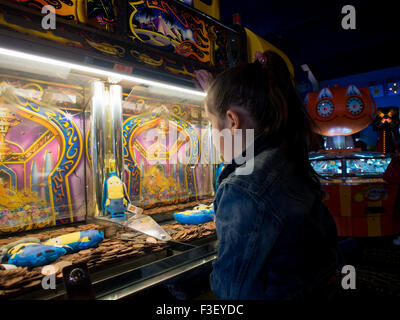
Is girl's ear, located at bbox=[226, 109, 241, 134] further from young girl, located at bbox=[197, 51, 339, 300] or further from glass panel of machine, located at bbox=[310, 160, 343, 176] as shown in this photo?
glass panel of machine, located at bbox=[310, 160, 343, 176]

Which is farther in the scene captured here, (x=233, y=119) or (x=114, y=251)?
(x=114, y=251)

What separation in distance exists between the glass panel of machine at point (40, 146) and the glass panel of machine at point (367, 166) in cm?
331

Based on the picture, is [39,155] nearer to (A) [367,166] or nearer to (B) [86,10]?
(B) [86,10]

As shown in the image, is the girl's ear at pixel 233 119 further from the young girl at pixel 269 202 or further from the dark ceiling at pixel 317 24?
the dark ceiling at pixel 317 24

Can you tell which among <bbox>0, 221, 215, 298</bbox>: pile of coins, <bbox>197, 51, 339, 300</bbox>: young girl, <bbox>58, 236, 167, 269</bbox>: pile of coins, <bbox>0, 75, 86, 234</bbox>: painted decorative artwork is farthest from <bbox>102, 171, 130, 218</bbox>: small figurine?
<bbox>197, 51, 339, 300</bbox>: young girl

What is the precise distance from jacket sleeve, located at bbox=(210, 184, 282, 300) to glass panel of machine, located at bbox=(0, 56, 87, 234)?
1.29 m

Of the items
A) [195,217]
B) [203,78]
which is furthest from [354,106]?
[195,217]

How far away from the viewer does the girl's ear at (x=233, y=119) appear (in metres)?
0.83

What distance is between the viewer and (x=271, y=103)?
0.80 metres

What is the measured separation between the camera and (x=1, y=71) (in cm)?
149

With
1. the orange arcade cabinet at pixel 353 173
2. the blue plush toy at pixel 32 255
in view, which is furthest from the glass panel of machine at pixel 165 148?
the orange arcade cabinet at pixel 353 173

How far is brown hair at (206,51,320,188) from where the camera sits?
0.80 metres

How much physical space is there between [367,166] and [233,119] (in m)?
3.52

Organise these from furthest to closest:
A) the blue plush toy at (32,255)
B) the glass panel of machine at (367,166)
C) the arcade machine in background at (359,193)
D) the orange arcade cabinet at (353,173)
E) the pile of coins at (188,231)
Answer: the glass panel of machine at (367,166)
the orange arcade cabinet at (353,173)
the arcade machine in background at (359,193)
the pile of coins at (188,231)
the blue plush toy at (32,255)
